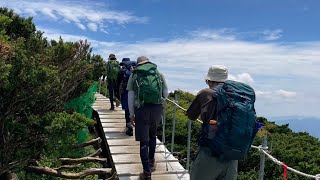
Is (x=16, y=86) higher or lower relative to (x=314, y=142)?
higher

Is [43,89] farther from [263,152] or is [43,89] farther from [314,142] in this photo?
[314,142]

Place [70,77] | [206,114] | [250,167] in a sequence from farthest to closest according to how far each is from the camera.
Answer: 1. [250,167]
2. [70,77]
3. [206,114]

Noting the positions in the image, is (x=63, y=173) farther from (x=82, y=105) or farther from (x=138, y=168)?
(x=82, y=105)

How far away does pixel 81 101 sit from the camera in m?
8.33

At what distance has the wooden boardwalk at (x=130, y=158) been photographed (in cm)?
634

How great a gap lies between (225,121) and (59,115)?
2668 millimetres

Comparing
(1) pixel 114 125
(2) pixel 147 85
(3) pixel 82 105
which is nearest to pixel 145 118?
(2) pixel 147 85

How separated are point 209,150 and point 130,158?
12.0ft

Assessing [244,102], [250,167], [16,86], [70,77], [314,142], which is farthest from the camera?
[314,142]

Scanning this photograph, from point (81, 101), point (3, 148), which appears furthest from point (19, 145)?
point (81, 101)

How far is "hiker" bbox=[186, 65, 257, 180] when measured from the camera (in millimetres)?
3402

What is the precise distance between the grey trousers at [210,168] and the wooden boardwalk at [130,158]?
8.28 feet

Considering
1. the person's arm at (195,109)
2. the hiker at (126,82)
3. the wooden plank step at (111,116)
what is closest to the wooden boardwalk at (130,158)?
the hiker at (126,82)

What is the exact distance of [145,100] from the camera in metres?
5.41
